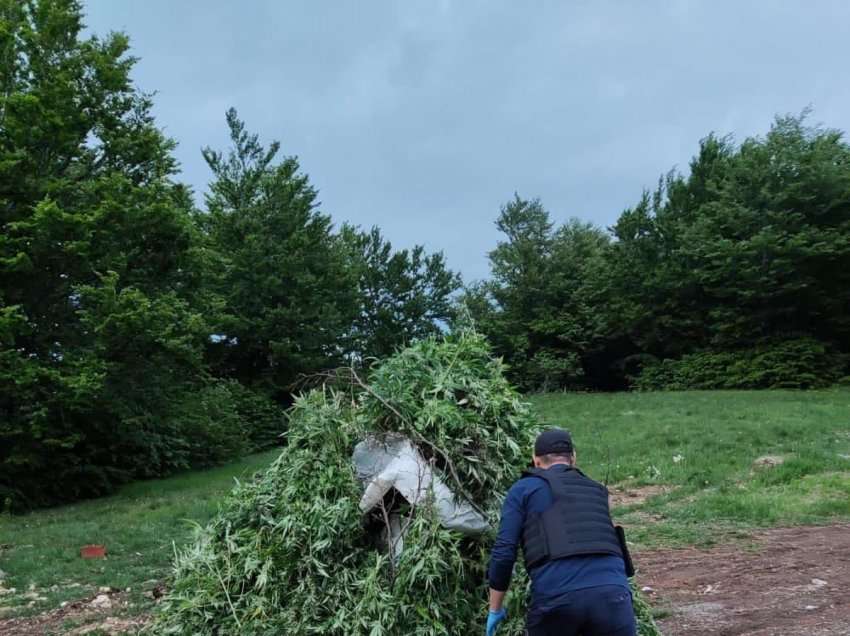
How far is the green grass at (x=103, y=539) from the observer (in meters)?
6.95

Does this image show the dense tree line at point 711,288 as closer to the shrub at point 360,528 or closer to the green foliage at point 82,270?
the green foliage at point 82,270

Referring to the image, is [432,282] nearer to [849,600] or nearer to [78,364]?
[78,364]

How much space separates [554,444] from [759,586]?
3.51 m

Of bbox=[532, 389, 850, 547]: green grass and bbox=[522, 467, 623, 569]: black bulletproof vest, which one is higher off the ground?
bbox=[522, 467, 623, 569]: black bulletproof vest

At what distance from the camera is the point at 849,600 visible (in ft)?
17.2

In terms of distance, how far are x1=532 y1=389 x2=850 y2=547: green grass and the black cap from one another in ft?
6.07

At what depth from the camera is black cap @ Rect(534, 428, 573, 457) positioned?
3.33 m

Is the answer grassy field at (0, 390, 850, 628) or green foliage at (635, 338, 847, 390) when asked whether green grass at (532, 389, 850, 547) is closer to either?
grassy field at (0, 390, 850, 628)

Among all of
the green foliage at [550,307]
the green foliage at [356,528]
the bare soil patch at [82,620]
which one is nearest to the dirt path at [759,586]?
the green foliage at [356,528]

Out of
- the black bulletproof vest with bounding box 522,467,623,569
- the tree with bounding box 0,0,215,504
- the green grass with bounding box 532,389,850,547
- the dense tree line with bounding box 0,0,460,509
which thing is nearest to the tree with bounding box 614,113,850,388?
the green grass with bounding box 532,389,850,547

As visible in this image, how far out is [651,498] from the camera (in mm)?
9484

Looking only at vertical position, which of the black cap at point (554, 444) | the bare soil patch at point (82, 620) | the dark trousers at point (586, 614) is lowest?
the bare soil patch at point (82, 620)

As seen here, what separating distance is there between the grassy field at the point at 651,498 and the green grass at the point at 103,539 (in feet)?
0.08

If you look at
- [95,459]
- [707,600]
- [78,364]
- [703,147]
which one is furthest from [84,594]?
[703,147]
